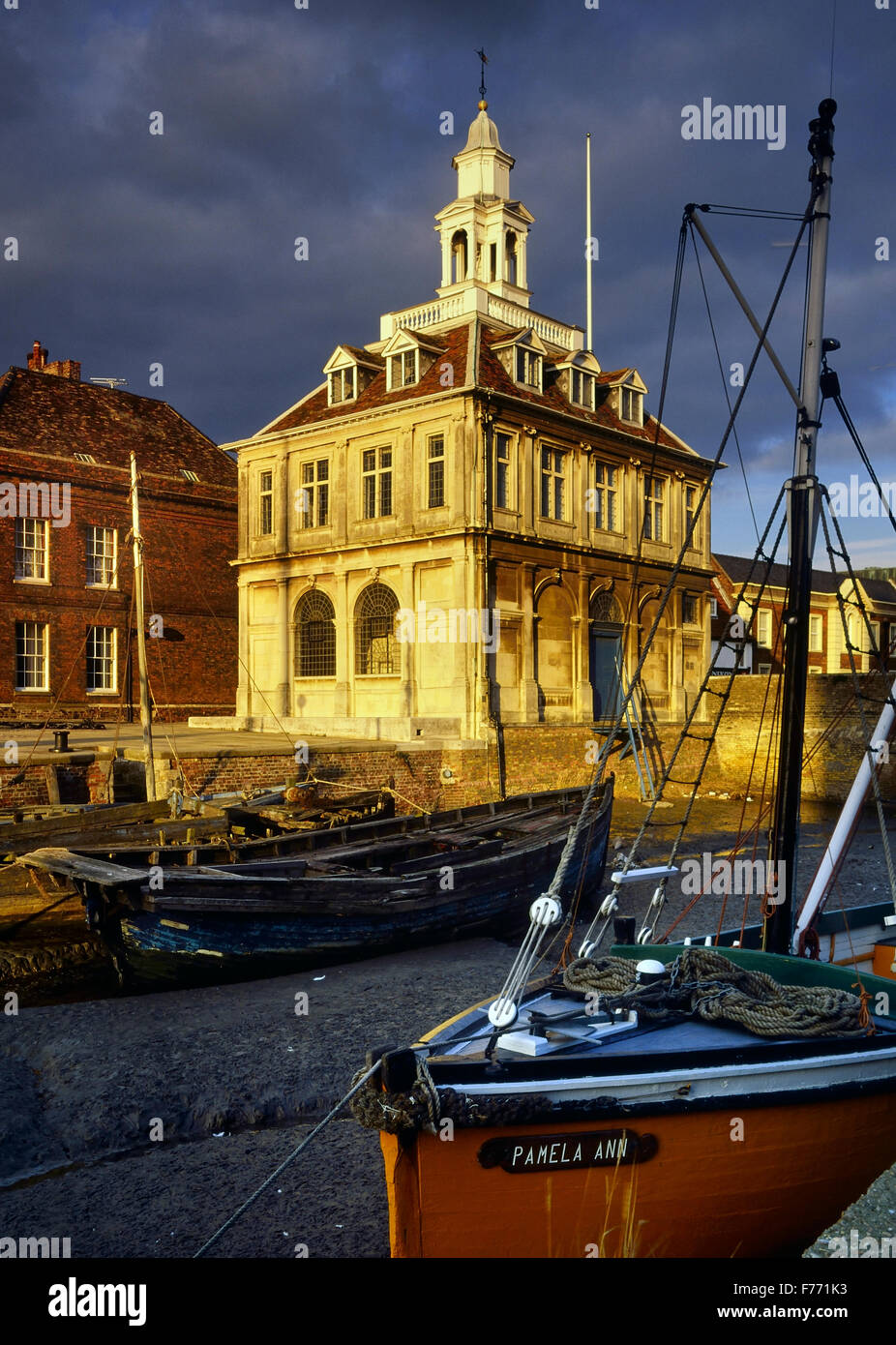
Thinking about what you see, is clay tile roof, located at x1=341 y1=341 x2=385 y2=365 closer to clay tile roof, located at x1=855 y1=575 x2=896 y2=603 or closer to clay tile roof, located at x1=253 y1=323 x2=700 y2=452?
clay tile roof, located at x1=253 y1=323 x2=700 y2=452

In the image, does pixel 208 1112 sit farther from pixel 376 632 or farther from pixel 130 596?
pixel 130 596

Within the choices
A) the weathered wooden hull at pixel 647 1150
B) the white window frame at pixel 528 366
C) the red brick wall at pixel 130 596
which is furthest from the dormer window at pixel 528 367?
the weathered wooden hull at pixel 647 1150

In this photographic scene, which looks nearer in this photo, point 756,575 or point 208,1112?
point 208,1112

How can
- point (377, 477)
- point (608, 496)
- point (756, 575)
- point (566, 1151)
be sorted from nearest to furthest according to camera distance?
point (566, 1151) → point (377, 477) → point (608, 496) → point (756, 575)

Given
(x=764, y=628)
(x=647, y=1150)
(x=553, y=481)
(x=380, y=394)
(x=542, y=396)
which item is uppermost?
(x=380, y=394)

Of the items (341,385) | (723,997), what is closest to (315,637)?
(341,385)

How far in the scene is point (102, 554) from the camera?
109ft

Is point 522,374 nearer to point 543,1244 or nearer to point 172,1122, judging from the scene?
point 172,1122

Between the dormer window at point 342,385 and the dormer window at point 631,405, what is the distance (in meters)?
9.58

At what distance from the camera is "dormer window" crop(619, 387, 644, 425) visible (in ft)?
115

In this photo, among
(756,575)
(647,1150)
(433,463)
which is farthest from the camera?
(756,575)

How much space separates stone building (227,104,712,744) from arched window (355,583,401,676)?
70 mm

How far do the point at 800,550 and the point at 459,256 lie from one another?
95.6 ft

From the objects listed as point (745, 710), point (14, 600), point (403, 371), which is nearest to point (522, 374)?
point (403, 371)
